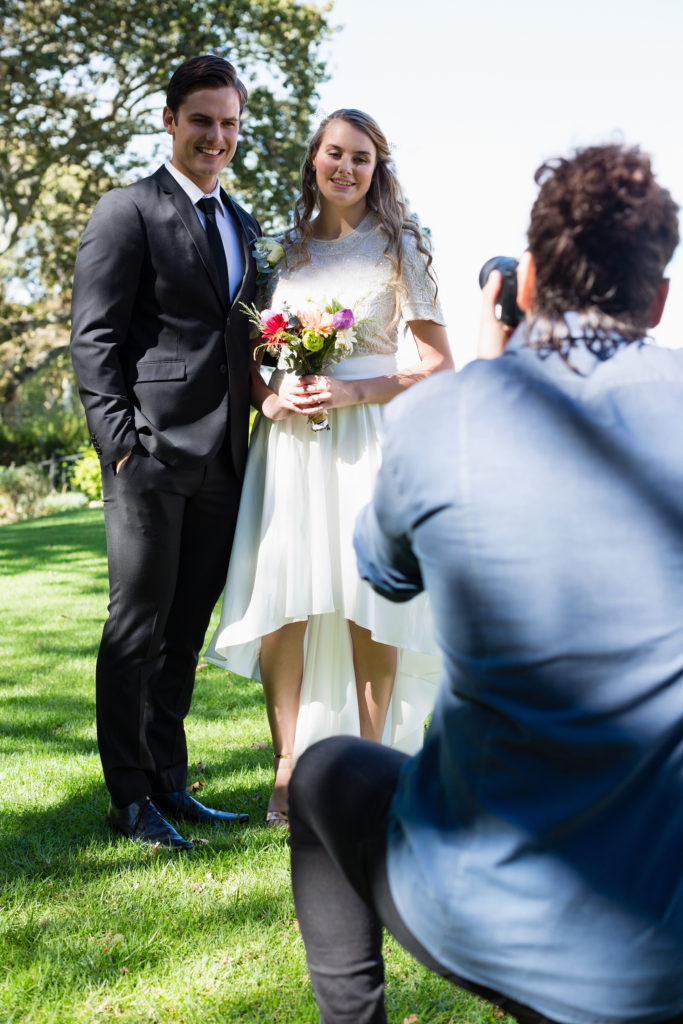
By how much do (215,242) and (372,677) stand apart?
1.82 meters

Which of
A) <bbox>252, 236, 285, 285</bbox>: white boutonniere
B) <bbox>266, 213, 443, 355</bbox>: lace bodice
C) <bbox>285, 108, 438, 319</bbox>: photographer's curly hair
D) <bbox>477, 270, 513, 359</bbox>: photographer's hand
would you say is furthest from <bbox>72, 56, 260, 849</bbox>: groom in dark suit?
<bbox>477, 270, 513, 359</bbox>: photographer's hand

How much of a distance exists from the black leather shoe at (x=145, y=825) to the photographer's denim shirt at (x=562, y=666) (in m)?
2.19

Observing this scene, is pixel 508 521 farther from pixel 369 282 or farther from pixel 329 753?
pixel 369 282

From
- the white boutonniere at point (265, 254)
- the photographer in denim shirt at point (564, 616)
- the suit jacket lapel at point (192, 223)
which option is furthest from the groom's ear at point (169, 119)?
the photographer in denim shirt at point (564, 616)

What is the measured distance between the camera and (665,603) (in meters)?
1.46

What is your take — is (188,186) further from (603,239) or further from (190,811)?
(603,239)

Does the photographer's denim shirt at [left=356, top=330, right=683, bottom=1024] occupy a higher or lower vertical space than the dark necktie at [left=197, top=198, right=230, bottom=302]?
lower

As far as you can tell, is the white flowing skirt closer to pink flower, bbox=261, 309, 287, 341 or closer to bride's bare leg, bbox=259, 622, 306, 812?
bride's bare leg, bbox=259, 622, 306, 812

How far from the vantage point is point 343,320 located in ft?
12.3

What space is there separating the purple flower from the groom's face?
734mm

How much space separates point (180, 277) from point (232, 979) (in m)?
2.33

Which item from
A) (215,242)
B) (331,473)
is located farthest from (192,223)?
(331,473)

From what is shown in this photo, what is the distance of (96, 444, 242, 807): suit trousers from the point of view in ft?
12.0

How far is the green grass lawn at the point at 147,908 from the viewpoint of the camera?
2.64 metres
